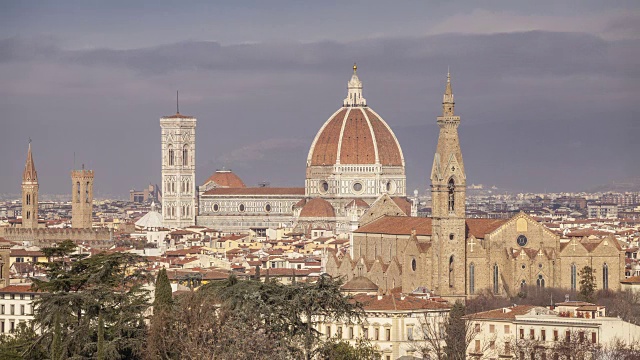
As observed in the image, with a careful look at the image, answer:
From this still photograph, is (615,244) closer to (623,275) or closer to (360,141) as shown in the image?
(623,275)

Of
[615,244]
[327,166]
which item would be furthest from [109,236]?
[615,244]

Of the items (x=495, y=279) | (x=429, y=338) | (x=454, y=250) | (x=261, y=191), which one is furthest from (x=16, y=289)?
(x=261, y=191)

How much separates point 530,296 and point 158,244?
174ft

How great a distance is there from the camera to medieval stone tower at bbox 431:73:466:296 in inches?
3287

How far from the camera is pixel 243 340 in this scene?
52.4 metres

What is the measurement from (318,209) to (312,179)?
29.2 feet

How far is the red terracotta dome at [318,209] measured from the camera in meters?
153

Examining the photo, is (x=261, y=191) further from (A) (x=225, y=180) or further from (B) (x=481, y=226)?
(B) (x=481, y=226)

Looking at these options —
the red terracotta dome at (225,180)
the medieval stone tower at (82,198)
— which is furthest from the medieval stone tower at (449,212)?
the red terracotta dome at (225,180)

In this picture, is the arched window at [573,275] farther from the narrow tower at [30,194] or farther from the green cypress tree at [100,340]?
the narrow tower at [30,194]

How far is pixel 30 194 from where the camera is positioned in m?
156

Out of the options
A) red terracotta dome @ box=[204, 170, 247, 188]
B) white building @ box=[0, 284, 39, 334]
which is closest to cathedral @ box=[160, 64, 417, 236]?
red terracotta dome @ box=[204, 170, 247, 188]

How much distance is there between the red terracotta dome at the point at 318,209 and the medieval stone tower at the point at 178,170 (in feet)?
46.2

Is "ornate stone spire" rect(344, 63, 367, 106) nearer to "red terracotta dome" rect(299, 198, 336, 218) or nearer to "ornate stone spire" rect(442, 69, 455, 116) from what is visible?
"red terracotta dome" rect(299, 198, 336, 218)
